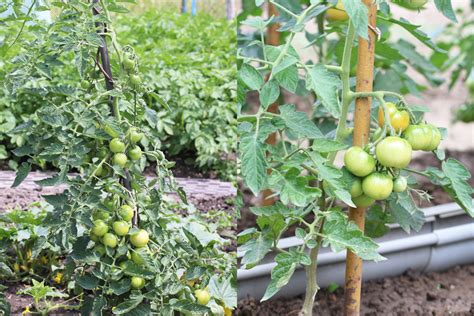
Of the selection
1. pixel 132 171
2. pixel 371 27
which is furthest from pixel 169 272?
pixel 371 27

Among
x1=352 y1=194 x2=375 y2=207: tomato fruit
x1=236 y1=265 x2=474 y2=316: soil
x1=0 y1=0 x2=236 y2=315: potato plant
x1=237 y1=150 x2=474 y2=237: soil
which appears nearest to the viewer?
x1=0 y1=0 x2=236 y2=315: potato plant

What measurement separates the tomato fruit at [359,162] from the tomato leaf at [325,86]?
3.6 inches

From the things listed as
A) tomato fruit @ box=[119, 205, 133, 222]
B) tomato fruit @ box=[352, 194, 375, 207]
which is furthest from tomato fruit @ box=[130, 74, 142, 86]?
tomato fruit @ box=[352, 194, 375, 207]

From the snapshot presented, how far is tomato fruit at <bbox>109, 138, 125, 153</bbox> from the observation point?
4.15 ft

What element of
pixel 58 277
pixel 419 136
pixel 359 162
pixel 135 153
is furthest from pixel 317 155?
pixel 58 277

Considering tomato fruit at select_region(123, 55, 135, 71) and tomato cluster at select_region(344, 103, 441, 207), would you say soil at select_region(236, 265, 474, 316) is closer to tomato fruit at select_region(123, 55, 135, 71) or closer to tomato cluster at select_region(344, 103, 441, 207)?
tomato cluster at select_region(344, 103, 441, 207)

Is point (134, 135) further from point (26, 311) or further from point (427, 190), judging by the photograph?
point (427, 190)

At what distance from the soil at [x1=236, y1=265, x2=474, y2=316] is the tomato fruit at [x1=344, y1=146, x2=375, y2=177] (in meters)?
0.52

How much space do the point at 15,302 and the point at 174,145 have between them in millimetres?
435

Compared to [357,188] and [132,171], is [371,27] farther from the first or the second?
[132,171]

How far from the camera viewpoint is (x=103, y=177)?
4.30 ft

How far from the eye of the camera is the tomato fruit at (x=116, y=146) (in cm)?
127

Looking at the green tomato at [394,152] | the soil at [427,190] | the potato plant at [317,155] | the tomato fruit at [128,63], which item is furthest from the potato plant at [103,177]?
the soil at [427,190]

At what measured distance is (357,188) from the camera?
1320mm
